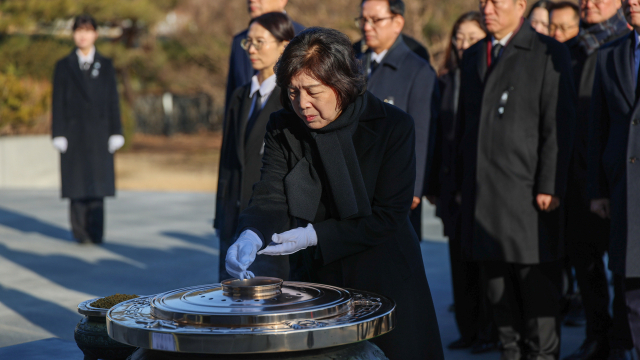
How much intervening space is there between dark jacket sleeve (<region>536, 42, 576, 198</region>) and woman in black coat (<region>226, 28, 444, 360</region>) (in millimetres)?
1361

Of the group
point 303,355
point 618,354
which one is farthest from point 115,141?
point 303,355

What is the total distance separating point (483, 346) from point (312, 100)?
2.44 metres

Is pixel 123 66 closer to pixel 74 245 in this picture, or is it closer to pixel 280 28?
pixel 74 245

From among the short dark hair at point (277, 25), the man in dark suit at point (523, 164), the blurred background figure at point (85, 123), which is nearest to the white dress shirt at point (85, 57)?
the blurred background figure at point (85, 123)

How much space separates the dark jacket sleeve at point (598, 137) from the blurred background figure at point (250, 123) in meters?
1.56

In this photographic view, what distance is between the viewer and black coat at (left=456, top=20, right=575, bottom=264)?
3607mm

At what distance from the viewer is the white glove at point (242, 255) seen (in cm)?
216

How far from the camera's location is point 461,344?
4234mm

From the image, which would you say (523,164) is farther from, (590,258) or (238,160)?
(238,160)

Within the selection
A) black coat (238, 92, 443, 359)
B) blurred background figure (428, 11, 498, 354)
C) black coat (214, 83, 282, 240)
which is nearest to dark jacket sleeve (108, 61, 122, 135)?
black coat (214, 83, 282, 240)

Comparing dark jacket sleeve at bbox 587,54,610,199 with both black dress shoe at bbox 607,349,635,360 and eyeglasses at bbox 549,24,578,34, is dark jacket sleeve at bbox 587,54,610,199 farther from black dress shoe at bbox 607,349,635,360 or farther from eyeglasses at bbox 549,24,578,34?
eyeglasses at bbox 549,24,578,34

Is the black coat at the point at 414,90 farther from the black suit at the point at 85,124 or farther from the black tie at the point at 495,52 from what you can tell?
the black suit at the point at 85,124

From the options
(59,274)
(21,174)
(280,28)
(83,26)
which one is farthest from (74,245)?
(21,174)

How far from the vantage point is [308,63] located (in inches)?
88.4
